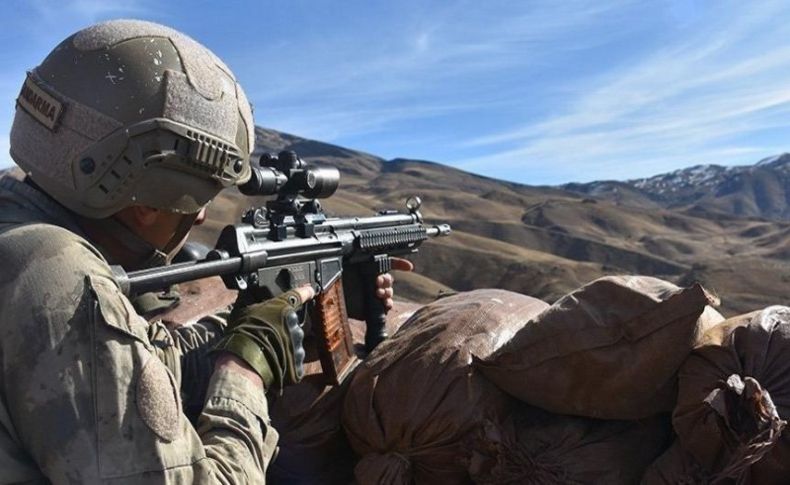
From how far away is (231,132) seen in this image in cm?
218

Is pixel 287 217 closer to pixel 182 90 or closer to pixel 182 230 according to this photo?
pixel 182 230

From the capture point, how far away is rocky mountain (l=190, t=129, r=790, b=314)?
784 inches

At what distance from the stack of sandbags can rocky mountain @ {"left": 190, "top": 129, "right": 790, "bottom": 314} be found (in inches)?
11.5

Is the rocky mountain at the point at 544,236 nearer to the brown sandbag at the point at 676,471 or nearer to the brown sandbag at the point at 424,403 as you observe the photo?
the brown sandbag at the point at 676,471

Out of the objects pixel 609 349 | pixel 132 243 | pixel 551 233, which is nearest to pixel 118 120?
pixel 132 243

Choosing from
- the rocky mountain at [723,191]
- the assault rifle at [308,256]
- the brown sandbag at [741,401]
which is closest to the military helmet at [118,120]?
the assault rifle at [308,256]

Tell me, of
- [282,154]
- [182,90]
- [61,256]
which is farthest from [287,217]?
[61,256]

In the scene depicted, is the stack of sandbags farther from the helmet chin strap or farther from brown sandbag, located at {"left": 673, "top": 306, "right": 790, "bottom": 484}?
the helmet chin strap

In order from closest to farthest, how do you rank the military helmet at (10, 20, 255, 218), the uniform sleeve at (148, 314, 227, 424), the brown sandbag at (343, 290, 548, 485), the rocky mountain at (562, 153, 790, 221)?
the military helmet at (10, 20, 255, 218) → the uniform sleeve at (148, 314, 227, 424) → the brown sandbag at (343, 290, 548, 485) → the rocky mountain at (562, 153, 790, 221)

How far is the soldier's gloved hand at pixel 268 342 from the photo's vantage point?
6.54ft

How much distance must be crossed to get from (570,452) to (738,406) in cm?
60

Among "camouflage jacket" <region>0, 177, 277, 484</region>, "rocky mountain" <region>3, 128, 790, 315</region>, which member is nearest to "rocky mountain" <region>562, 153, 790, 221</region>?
"rocky mountain" <region>3, 128, 790, 315</region>

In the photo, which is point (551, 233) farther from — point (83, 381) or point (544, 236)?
point (83, 381)

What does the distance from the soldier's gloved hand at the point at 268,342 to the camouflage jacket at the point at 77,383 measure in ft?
1.09
